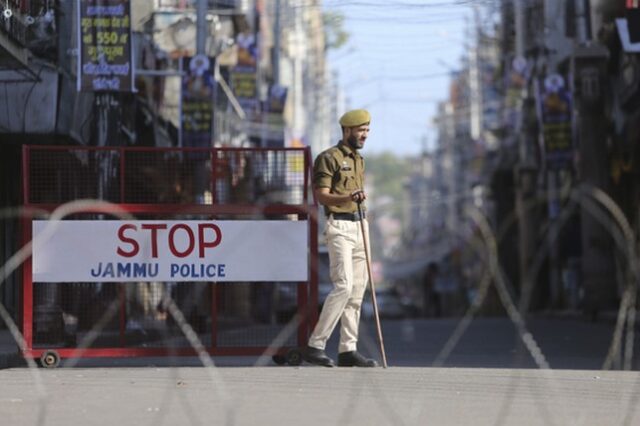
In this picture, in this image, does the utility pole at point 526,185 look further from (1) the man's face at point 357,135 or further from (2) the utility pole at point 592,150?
(1) the man's face at point 357,135

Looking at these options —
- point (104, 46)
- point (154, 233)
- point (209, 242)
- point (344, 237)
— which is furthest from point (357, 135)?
point (104, 46)

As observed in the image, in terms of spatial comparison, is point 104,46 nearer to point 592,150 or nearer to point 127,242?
point 127,242

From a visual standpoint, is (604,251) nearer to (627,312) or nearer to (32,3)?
(627,312)

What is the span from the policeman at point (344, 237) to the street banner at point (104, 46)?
38.9ft

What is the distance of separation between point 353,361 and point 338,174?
1581 mm

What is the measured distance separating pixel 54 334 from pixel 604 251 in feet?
86.1

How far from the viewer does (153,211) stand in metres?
14.4

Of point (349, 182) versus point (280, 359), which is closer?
point (349, 182)

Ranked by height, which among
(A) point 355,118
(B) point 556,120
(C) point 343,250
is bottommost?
(C) point 343,250

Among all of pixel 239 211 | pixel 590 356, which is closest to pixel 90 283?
pixel 239 211

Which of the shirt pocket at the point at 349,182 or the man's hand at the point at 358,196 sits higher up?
the shirt pocket at the point at 349,182

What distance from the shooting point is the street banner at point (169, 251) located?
1428cm

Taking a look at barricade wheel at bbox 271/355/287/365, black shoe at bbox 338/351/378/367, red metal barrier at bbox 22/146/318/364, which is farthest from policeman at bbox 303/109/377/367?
red metal barrier at bbox 22/146/318/364

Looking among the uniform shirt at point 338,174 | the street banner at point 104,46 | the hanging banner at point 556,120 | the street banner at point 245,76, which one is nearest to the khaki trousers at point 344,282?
the uniform shirt at point 338,174
